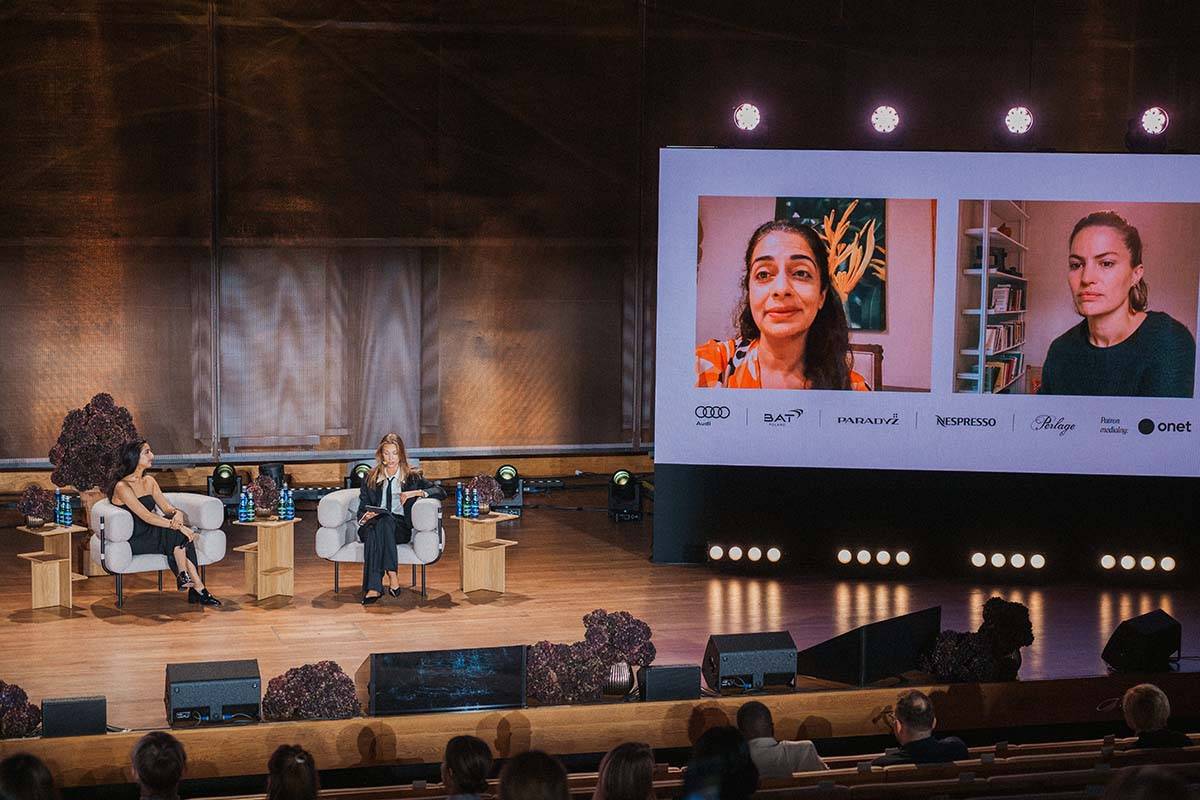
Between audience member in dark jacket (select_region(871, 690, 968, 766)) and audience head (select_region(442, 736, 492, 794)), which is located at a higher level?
audience head (select_region(442, 736, 492, 794))

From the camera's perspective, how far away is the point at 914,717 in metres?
4.98

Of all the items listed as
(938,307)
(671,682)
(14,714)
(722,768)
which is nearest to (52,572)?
(14,714)

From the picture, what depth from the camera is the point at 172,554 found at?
26.2ft

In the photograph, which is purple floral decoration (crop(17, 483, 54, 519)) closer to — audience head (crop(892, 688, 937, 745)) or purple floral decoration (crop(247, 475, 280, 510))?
purple floral decoration (crop(247, 475, 280, 510))

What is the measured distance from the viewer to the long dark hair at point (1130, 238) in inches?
340

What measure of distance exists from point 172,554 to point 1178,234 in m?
6.04

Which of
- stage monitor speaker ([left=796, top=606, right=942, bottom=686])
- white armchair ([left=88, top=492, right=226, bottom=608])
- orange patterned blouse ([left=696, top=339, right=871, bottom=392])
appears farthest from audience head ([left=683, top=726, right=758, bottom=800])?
orange patterned blouse ([left=696, top=339, right=871, bottom=392])

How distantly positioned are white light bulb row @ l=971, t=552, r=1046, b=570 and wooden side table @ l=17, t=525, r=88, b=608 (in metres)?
5.29

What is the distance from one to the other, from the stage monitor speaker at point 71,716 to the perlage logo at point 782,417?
4504mm

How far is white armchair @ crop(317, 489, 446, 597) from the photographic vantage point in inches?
323

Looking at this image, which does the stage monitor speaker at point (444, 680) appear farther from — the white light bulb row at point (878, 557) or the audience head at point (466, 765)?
the white light bulb row at point (878, 557)

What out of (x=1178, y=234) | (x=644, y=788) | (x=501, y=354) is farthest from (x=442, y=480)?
(x=644, y=788)

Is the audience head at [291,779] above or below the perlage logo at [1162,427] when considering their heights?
below

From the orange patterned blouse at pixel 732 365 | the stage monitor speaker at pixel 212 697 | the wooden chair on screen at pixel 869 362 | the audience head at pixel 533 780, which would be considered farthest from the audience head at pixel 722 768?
the wooden chair on screen at pixel 869 362
